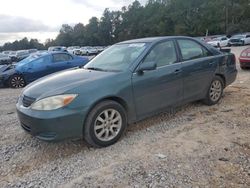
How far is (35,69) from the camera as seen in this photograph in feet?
38.7

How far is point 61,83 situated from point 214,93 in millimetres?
3234

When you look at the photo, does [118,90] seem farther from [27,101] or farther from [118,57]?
[27,101]

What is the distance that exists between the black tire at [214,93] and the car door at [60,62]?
7.50 metres

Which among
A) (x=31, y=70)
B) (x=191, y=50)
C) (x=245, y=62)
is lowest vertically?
(x=245, y=62)

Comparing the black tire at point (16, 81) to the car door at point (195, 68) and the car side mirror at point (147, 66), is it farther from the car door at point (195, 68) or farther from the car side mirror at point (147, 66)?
the car side mirror at point (147, 66)

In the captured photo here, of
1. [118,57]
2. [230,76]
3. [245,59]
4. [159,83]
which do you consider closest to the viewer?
[159,83]

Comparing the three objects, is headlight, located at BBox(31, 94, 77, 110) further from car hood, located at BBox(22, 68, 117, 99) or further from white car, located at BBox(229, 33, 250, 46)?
white car, located at BBox(229, 33, 250, 46)

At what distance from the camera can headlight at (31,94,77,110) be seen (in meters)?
3.88

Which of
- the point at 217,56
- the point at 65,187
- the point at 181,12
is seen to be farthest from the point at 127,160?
the point at 181,12

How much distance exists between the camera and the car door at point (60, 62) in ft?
39.4

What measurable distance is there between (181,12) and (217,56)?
6391 cm

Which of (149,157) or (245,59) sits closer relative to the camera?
(149,157)

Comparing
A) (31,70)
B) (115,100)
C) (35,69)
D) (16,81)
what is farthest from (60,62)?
(115,100)

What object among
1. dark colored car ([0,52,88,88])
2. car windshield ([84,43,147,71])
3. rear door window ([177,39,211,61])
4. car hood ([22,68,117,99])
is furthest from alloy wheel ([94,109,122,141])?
dark colored car ([0,52,88,88])
